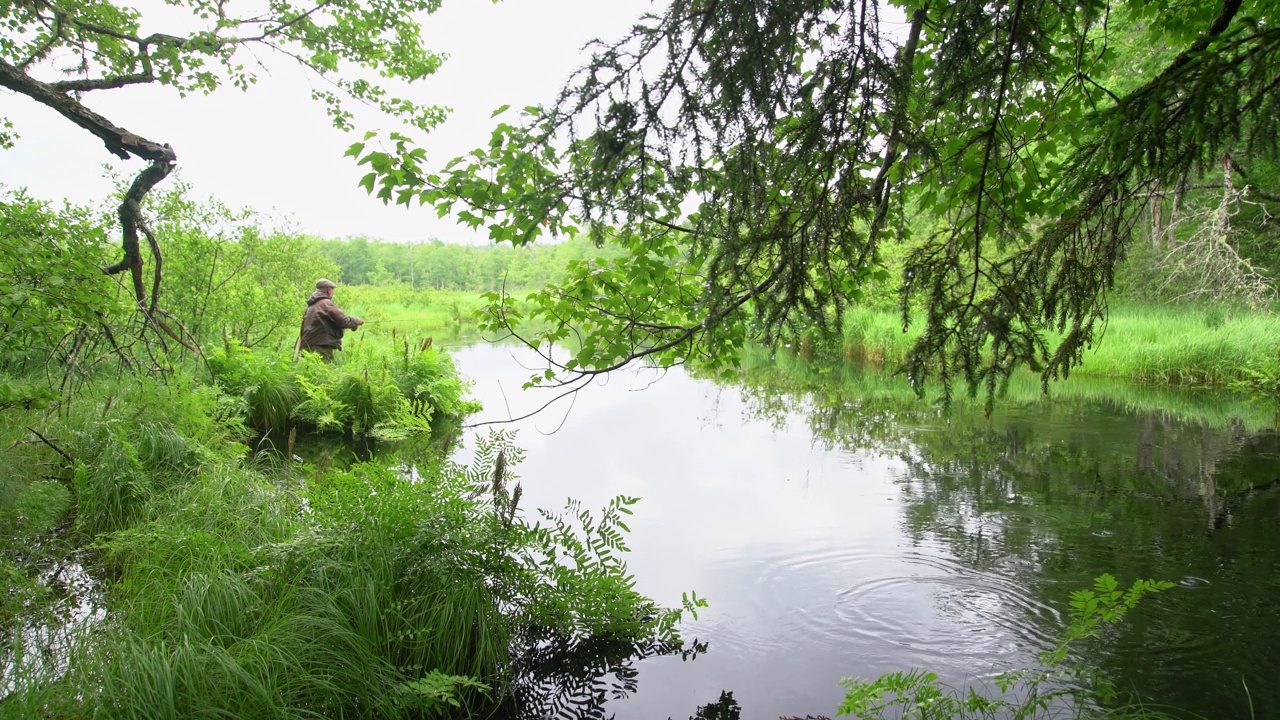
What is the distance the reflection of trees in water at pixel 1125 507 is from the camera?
420 centimetres

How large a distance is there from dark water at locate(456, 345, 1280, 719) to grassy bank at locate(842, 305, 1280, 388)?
110cm

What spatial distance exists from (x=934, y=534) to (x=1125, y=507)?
2.19 m

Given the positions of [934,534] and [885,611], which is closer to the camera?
[885,611]

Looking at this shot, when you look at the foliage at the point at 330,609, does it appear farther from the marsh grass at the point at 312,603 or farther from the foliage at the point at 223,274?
the foliage at the point at 223,274

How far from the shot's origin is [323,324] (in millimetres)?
11258

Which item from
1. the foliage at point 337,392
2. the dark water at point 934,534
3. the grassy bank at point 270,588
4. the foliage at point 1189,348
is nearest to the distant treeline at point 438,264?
the foliage at point 1189,348

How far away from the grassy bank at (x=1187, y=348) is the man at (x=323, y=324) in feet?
31.3

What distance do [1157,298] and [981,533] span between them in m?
13.5

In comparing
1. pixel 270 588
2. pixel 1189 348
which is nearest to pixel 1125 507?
pixel 270 588

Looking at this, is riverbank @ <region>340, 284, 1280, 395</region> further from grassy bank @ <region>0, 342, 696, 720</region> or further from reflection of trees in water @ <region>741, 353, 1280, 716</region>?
grassy bank @ <region>0, 342, 696, 720</region>

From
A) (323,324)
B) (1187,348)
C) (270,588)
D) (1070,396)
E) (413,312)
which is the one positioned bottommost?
(270,588)

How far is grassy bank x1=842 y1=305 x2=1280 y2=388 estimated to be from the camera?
12.4m

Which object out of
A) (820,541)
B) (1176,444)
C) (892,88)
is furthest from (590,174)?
(1176,444)

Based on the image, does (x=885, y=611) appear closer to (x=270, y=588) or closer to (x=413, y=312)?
(x=270, y=588)
